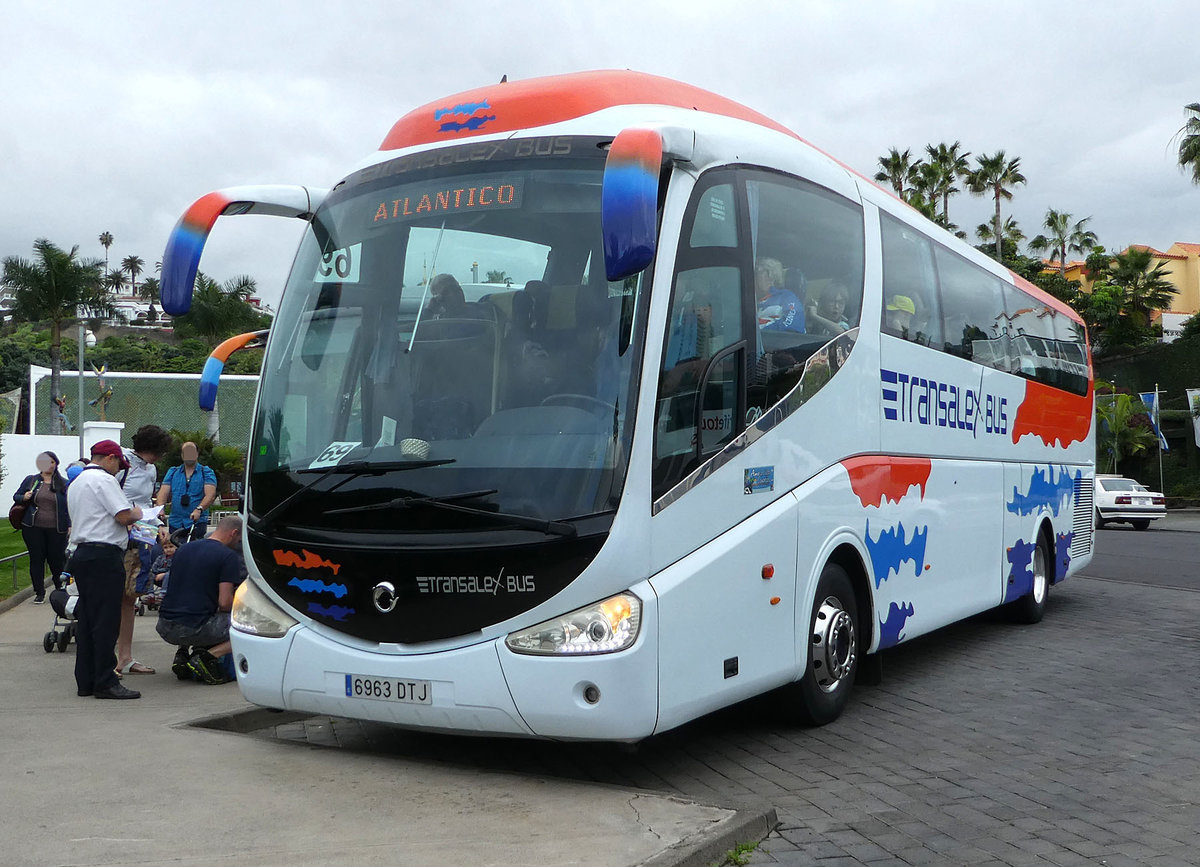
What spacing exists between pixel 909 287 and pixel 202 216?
4.94m

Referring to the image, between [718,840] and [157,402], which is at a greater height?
[157,402]

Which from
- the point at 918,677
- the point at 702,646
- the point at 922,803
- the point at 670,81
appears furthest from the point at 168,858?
Answer: the point at 918,677

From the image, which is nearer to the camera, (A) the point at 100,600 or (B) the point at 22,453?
(A) the point at 100,600

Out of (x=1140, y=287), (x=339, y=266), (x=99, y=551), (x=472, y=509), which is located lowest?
(x=99, y=551)

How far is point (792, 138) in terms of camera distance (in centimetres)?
736

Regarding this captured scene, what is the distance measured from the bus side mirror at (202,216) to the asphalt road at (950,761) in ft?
8.33

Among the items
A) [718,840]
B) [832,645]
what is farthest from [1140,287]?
[718,840]

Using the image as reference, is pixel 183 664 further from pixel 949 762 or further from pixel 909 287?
pixel 909 287

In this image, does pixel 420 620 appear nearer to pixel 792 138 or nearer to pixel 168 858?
pixel 168 858

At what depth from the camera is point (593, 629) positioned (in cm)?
530

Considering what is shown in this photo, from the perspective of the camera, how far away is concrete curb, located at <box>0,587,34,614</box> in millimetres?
14362

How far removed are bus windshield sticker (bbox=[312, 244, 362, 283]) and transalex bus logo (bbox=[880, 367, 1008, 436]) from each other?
362cm

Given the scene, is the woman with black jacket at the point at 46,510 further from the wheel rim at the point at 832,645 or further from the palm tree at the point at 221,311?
the palm tree at the point at 221,311

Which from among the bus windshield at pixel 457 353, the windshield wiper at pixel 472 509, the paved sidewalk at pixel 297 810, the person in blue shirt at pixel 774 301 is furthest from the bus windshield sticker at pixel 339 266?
the paved sidewalk at pixel 297 810
